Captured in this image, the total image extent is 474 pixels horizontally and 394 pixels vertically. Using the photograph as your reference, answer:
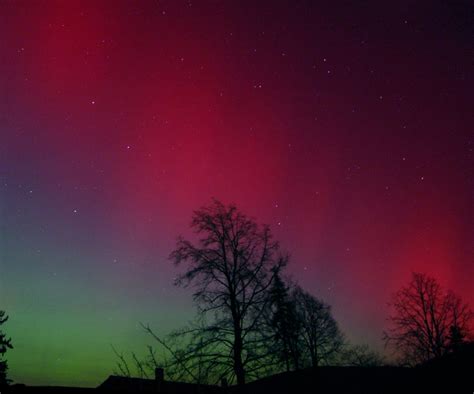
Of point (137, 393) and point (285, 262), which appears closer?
point (137, 393)

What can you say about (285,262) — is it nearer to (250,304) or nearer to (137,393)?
(250,304)

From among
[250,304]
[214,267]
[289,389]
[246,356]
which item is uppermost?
[214,267]

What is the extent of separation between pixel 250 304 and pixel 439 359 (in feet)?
28.7

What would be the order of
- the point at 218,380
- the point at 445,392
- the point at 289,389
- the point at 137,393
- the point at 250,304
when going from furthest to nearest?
the point at 289,389 → the point at 250,304 → the point at 218,380 → the point at 445,392 → the point at 137,393

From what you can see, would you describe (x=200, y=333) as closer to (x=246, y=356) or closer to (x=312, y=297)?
(x=246, y=356)

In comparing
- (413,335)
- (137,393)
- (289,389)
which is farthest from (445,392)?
(413,335)

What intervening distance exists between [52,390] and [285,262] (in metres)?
17.1

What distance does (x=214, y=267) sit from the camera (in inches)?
829

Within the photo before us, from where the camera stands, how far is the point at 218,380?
1877cm

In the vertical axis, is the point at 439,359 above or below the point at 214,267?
below

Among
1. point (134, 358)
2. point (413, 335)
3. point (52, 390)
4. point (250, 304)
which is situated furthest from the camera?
point (413, 335)

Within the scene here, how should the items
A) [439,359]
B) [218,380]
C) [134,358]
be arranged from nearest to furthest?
[134,358] < [439,359] < [218,380]

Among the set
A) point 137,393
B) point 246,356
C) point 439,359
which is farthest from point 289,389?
point 137,393

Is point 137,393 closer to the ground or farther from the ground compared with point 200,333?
closer to the ground
